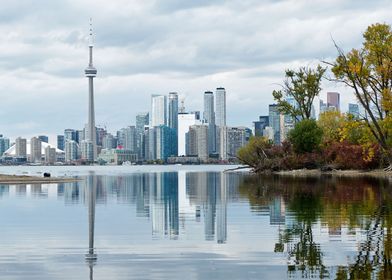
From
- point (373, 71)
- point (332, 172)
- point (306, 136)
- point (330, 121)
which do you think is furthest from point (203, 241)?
point (330, 121)

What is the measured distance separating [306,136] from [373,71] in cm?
3789

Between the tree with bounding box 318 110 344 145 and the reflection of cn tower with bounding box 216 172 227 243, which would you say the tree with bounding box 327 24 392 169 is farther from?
the tree with bounding box 318 110 344 145

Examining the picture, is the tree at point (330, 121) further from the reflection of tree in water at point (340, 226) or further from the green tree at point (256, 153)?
the reflection of tree in water at point (340, 226)

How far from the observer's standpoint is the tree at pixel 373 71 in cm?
5453

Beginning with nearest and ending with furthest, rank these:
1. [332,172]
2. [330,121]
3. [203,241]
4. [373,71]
A: 1. [203,241]
2. [373,71]
3. [332,172]
4. [330,121]

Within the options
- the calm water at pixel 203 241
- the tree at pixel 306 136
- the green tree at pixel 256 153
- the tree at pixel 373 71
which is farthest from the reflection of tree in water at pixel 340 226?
the green tree at pixel 256 153

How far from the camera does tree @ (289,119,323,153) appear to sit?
9962 cm

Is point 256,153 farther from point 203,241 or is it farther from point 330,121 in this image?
point 203,241

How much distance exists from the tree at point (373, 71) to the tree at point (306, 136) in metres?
32.8

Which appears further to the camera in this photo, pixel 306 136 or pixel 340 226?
pixel 306 136

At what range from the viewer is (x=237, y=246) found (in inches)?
726

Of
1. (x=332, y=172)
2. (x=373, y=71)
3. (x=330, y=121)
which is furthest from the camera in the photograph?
(x=330, y=121)

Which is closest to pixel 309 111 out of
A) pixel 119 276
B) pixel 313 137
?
pixel 313 137

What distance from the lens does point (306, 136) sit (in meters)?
99.6
